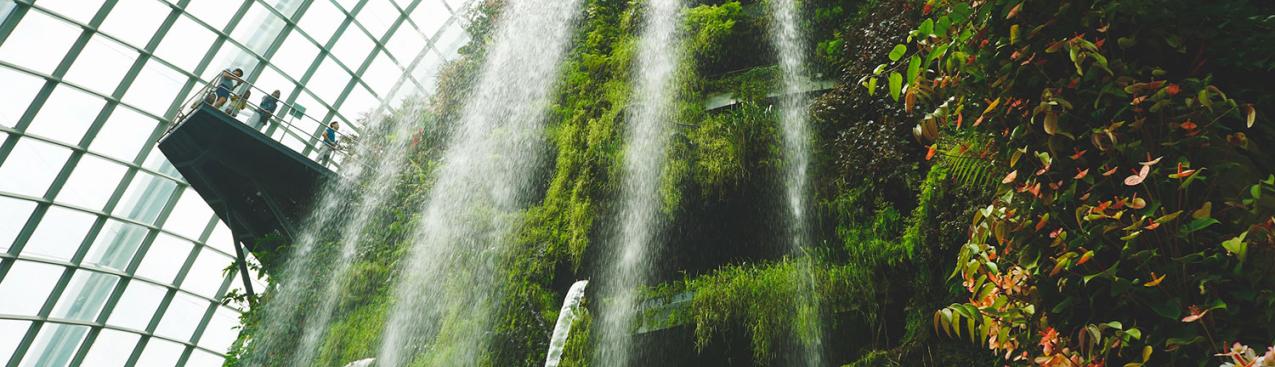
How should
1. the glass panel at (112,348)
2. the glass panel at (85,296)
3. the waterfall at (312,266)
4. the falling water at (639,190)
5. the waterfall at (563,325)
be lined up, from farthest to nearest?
1. the glass panel at (112,348)
2. the glass panel at (85,296)
3. the waterfall at (312,266)
4. the falling water at (639,190)
5. the waterfall at (563,325)

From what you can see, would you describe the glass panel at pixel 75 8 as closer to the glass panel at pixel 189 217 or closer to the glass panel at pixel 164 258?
the glass panel at pixel 189 217

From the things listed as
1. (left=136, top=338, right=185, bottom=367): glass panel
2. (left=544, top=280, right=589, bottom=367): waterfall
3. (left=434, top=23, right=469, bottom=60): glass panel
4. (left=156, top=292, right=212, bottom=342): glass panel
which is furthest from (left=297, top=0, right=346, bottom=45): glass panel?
(left=544, top=280, right=589, bottom=367): waterfall

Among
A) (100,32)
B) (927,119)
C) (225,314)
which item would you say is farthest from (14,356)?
(927,119)

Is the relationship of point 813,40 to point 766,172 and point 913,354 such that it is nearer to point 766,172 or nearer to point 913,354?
point 766,172

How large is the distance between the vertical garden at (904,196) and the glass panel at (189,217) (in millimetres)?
6504

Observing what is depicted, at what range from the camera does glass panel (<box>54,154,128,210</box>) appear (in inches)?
621

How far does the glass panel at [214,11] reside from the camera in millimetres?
15603

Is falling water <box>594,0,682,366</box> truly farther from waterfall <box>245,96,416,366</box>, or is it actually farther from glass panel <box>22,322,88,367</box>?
glass panel <box>22,322,88,367</box>

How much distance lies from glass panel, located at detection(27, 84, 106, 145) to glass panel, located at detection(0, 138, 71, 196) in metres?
0.23

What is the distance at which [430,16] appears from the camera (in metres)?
18.6

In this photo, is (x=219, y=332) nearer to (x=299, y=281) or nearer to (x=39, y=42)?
(x=39, y=42)

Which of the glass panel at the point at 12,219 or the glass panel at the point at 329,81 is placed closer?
the glass panel at the point at 12,219

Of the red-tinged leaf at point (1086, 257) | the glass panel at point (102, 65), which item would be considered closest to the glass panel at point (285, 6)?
the glass panel at point (102, 65)

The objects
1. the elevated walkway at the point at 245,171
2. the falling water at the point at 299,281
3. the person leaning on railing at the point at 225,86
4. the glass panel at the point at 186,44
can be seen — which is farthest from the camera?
the glass panel at the point at 186,44
